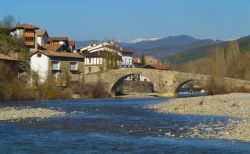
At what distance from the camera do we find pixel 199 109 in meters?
41.7

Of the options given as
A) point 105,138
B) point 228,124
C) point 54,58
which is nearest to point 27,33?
point 54,58

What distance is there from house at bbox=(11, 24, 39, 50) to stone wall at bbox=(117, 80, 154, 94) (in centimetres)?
1739

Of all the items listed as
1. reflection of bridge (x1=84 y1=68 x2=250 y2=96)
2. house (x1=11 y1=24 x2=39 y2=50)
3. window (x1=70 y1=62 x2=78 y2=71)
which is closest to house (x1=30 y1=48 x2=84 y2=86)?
window (x1=70 y1=62 x2=78 y2=71)

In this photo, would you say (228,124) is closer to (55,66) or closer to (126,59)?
(55,66)

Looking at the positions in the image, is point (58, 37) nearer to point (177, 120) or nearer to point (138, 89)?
point (138, 89)

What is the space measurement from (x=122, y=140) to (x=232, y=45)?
246 feet

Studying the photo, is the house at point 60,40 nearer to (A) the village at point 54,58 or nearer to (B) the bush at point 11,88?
(A) the village at point 54,58

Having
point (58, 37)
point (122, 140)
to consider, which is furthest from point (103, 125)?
point (58, 37)

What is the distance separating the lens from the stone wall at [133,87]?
9766 centimetres

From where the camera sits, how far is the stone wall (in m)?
97.7

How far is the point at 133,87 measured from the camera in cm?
10162

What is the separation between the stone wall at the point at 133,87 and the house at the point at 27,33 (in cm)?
1739

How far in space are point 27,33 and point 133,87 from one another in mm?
22480

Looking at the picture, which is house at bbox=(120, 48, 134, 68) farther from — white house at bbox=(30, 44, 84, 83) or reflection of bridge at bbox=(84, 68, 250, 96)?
reflection of bridge at bbox=(84, 68, 250, 96)
